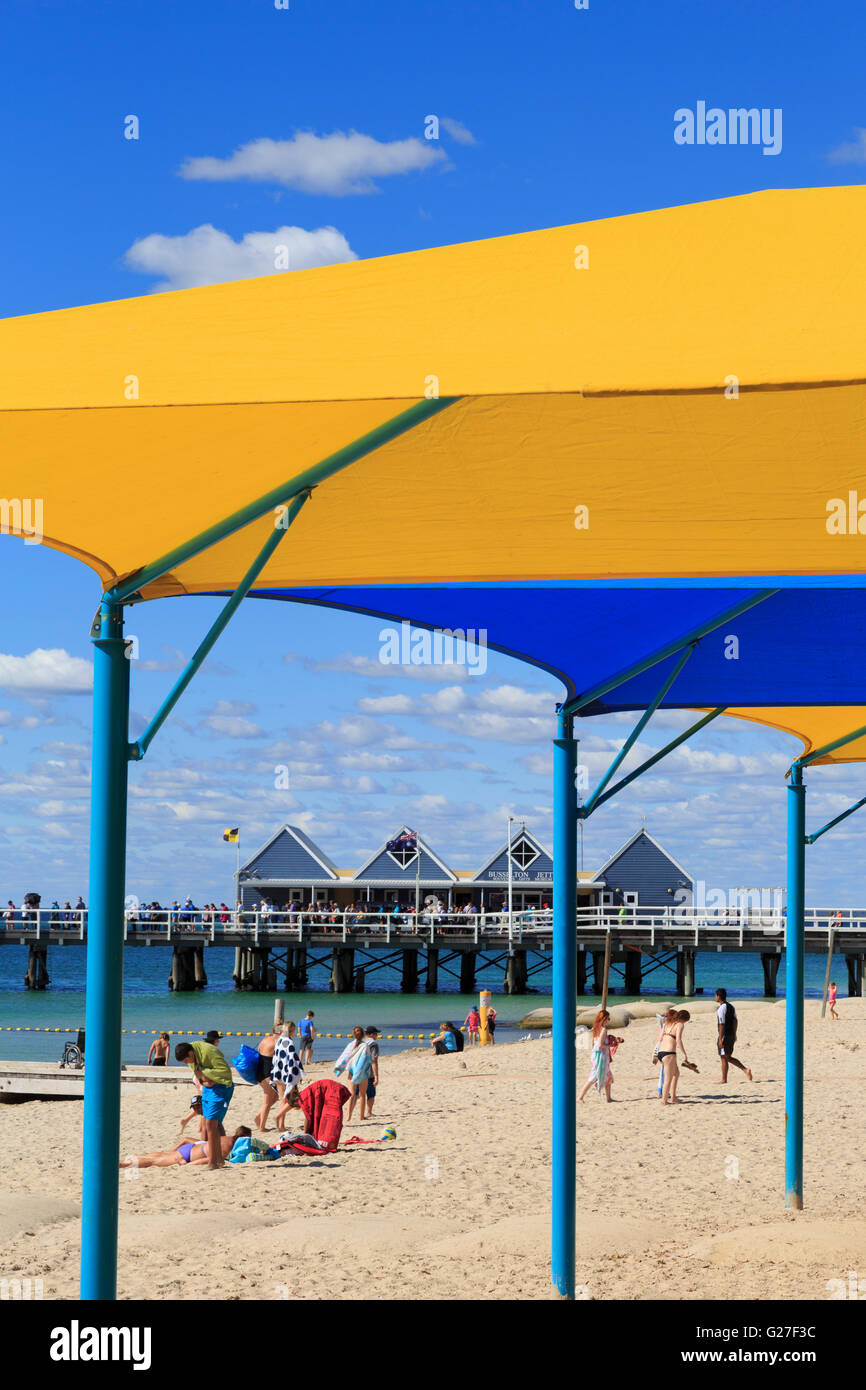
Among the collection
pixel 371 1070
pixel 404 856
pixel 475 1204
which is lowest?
pixel 371 1070

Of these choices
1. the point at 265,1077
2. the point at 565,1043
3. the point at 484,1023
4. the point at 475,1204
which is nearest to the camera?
the point at 565,1043

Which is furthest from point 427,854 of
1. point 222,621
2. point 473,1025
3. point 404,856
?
point 222,621

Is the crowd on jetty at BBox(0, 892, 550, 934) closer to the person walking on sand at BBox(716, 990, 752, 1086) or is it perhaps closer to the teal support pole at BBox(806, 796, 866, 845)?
the person walking on sand at BBox(716, 990, 752, 1086)

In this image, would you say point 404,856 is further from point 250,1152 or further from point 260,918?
point 250,1152

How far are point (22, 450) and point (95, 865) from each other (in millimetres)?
1347

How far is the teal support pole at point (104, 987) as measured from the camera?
169 inches

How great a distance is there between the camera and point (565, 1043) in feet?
22.3

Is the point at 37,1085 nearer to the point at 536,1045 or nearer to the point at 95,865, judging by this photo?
the point at 536,1045

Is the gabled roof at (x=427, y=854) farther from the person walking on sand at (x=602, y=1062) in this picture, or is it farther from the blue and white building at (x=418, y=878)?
the person walking on sand at (x=602, y=1062)

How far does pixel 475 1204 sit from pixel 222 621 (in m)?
7.11

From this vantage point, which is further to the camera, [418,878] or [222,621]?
[418,878]

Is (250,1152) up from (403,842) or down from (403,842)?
down

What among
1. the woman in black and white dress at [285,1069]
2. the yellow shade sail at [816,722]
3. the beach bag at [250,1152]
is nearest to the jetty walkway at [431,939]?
the woman in black and white dress at [285,1069]
